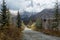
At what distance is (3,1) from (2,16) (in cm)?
223

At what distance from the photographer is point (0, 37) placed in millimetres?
12625

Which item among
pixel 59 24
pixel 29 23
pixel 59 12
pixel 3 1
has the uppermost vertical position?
pixel 3 1

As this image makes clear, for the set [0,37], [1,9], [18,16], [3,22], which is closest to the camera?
[0,37]

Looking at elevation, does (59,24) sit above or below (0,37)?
below

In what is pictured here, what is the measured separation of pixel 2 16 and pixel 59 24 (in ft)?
76.7

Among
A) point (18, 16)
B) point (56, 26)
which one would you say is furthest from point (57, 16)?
point (18, 16)

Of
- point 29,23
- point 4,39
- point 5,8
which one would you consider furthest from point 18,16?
point 4,39

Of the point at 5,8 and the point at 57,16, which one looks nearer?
the point at 5,8

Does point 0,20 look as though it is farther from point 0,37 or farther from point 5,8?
point 0,37

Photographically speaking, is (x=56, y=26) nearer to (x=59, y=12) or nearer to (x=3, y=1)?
(x=59, y=12)

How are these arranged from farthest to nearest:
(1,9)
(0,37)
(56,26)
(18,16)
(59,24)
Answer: (18,16)
(59,24)
(56,26)
(1,9)
(0,37)

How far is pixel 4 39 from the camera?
12.8m

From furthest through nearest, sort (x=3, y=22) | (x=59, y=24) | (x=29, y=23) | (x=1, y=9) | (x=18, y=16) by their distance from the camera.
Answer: (x=29, y=23)
(x=18, y=16)
(x=59, y=24)
(x=1, y=9)
(x=3, y=22)

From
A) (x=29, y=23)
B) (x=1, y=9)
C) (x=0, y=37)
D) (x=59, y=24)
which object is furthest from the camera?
(x=29, y=23)
